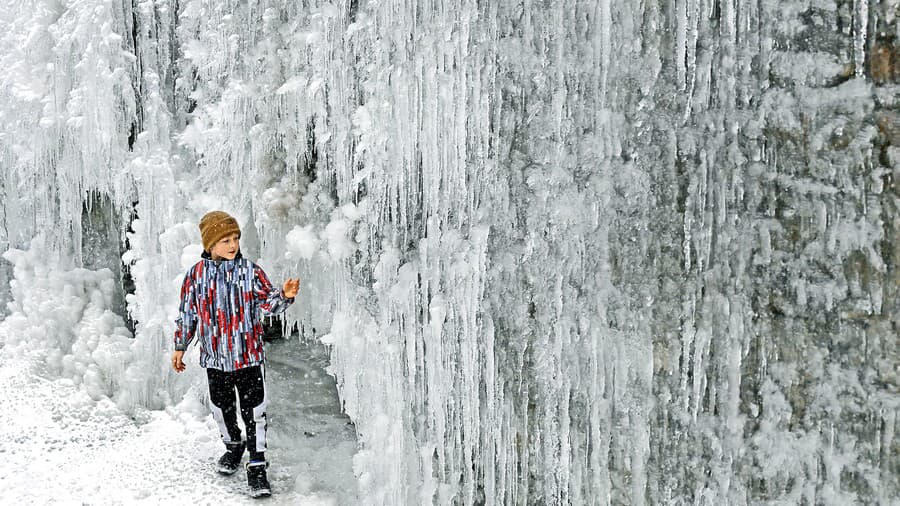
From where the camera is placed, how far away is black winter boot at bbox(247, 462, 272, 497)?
13.7 ft

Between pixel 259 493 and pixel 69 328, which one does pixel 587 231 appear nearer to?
pixel 259 493

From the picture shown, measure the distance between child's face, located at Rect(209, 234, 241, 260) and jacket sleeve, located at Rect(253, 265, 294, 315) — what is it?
0.13 metres

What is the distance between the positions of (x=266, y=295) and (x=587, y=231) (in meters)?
1.80

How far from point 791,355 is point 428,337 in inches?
62.1

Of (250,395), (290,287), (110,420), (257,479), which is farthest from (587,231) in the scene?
(110,420)

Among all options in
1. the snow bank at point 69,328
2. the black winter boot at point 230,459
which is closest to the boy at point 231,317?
the black winter boot at point 230,459

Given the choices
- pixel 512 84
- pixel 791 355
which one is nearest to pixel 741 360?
pixel 791 355

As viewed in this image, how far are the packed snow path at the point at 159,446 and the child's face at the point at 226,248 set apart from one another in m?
1.28

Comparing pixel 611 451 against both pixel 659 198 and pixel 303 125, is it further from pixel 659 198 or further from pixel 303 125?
pixel 303 125

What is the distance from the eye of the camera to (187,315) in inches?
162

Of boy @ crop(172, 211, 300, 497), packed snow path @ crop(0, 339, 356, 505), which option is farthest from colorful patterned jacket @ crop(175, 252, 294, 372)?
packed snow path @ crop(0, 339, 356, 505)

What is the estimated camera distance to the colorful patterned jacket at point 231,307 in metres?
4.03

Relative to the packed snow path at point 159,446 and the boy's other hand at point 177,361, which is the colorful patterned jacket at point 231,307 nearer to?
the boy's other hand at point 177,361

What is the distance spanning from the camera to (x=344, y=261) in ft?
13.5
